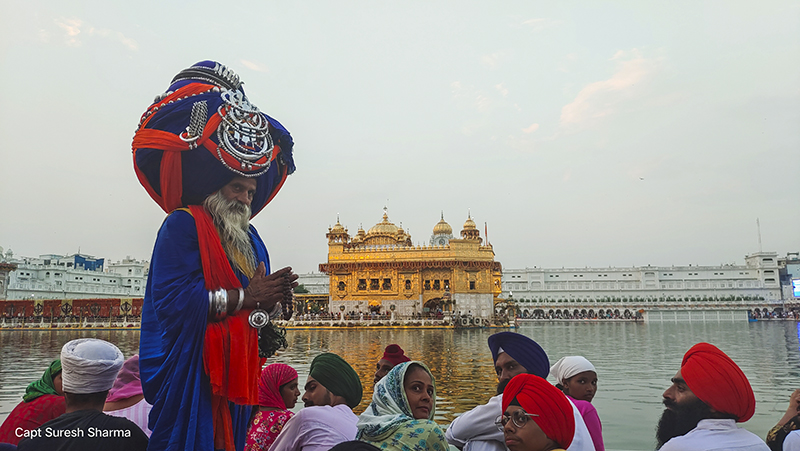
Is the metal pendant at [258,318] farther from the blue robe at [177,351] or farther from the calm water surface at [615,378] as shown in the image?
the calm water surface at [615,378]

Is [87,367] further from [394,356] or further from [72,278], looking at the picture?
[72,278]

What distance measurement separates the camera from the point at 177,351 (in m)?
1.90

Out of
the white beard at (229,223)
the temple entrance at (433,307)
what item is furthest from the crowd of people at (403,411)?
the temple entrance at (433,307)

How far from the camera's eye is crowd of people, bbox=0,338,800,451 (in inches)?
76.2

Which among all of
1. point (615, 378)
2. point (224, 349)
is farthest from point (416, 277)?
point (224, 349)

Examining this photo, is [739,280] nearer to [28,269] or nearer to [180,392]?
[180,392]

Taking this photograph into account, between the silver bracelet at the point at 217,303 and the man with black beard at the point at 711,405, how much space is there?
2.01m

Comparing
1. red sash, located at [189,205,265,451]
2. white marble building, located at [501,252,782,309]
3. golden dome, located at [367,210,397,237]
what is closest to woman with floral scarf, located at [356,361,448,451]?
red sash, located at [189,205,265,451]

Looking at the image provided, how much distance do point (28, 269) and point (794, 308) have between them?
86.5m

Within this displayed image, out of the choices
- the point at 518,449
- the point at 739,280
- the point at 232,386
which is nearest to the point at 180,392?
the point at 232,386

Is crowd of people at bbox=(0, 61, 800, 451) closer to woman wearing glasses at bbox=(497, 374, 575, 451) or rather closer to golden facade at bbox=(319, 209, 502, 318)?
woman wearing glasses at bbox=(497, 374, 575, 451)

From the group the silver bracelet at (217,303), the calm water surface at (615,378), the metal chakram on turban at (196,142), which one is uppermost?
the metal chakram on turban at (196,142)

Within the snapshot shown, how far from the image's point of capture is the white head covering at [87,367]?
6.37ft

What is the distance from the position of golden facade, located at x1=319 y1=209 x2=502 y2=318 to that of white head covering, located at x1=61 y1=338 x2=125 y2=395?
126 ft
